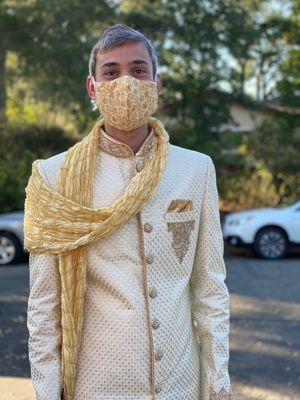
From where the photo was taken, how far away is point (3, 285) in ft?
33.2

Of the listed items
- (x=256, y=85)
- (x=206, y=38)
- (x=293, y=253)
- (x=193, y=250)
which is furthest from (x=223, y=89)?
(x=193, y=250)

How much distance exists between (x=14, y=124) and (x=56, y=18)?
12.2 ft

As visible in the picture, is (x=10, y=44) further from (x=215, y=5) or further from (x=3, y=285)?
(x=3, y=285)

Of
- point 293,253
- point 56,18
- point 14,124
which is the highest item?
point 56,18

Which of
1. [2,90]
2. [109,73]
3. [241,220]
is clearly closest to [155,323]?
[109,73]

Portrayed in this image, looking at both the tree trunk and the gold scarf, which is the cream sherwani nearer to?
the gold scarf

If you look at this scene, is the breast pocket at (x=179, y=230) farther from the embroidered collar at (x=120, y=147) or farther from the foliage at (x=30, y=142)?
the foliage at (x=30, y=142)

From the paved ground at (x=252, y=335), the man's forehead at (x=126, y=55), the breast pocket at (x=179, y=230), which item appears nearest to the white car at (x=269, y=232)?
the paved ground at (x=252, y=335)

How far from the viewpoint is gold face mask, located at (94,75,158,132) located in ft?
7.02

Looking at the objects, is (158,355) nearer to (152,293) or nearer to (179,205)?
(152,293)

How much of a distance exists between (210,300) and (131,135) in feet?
2.05

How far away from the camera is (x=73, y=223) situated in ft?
6.78

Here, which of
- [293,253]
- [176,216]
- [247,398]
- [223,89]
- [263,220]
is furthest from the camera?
[223,89]

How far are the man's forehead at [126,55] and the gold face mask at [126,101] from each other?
59mm
